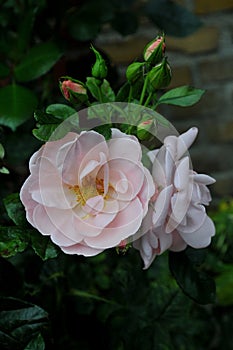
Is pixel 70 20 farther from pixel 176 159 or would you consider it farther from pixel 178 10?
pixel 176 159

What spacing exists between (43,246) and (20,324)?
0.10m

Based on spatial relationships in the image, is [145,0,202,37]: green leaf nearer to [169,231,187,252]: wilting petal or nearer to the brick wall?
the brick wall

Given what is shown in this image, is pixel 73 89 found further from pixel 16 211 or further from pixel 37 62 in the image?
pixel 37 62

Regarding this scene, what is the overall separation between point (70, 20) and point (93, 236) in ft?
1.80

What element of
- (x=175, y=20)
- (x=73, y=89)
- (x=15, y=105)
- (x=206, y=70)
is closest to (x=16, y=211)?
(x=73, y=89)

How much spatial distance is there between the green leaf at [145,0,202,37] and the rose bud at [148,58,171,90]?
1.74 ft

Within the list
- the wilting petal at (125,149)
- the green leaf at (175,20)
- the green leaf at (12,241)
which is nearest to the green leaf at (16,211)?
the green leaf at (12,241)

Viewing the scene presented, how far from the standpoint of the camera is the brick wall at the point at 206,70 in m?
1.48

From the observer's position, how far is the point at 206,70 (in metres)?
1.54

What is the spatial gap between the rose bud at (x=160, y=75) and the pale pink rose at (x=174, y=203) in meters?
0.05

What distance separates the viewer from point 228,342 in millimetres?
1184

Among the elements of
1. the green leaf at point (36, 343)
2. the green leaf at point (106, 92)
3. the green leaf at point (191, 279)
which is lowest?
the green leaf at point (191, 279)

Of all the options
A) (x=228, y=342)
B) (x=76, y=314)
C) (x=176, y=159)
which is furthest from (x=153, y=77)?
(x=228, y=342)

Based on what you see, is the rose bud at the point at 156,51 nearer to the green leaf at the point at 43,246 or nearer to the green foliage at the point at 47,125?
the green foliage at the point at 47,125
